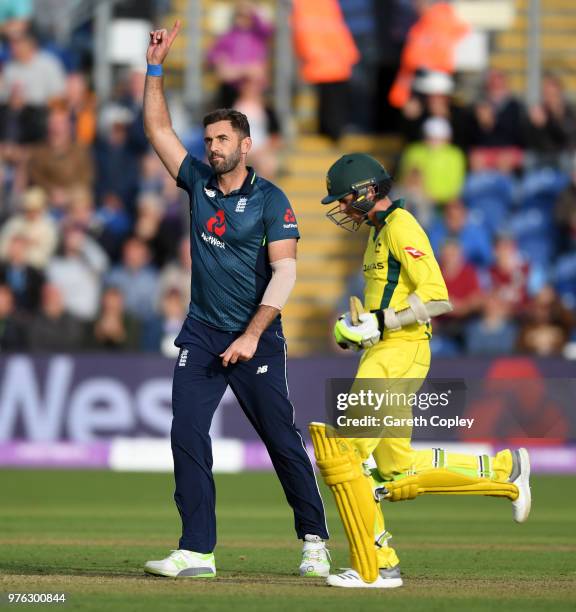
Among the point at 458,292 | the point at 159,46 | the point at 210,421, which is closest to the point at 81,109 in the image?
the point at 458,292

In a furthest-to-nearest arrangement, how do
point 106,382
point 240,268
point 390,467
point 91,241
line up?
point 91,241, point 106,382, point 240,268, point 390,467

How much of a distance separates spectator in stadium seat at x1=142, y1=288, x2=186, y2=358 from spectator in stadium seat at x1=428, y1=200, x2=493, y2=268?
101 inches

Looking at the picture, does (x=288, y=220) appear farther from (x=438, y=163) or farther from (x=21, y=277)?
(x=438, y=163)

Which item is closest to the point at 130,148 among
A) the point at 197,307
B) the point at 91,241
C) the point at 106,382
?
the point at 91,241

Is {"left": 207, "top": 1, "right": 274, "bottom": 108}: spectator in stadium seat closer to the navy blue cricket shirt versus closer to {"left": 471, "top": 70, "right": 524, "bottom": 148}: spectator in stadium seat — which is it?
{"left": 471, "top": 70, "right": 524, "bottom": 148}: spectator in stadium seat

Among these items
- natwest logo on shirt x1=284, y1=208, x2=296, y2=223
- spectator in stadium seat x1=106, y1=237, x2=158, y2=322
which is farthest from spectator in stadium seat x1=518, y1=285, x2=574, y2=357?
natwest logo on shirt x1=284, y1=208, x2=296, y2=223

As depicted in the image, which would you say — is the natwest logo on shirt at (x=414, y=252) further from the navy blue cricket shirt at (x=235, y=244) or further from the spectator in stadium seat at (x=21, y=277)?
the spectator in stadium seat at (x=21, y=277)

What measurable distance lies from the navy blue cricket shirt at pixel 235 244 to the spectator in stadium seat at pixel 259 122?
9201 mm

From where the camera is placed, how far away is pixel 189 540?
7512 millimetres

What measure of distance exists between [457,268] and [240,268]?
7962 millimetres

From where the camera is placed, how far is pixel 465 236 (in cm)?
1598

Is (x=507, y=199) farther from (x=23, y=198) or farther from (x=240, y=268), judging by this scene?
(x=240, y=268)

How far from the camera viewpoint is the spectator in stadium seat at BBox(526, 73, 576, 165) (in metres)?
17.0

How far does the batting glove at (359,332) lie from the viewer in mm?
7000
